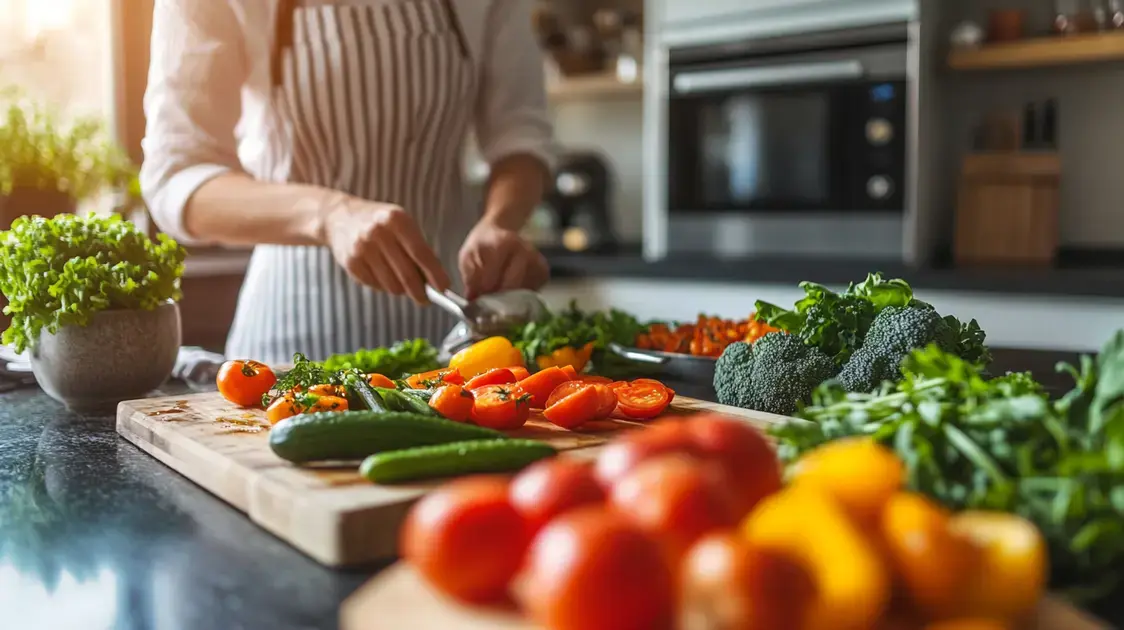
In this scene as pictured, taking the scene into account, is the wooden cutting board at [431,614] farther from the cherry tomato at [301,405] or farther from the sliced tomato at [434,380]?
the sliced tomato at [434,380]

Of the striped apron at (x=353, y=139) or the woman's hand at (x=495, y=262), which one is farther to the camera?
the striped apron at (x=353, y=139)

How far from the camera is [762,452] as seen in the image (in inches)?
27.7

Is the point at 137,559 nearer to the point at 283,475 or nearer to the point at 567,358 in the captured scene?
the point at 283,475

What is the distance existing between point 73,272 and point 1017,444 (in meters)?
1.16

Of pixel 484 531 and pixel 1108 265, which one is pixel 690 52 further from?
pixel 484 531

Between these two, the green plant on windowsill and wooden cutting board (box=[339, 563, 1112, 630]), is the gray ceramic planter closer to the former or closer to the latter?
the green plant on windowsill

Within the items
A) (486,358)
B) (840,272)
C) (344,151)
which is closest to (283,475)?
(486,358)

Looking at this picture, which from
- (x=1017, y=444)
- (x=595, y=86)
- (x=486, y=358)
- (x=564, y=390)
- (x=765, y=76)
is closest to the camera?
(x=1017, y=444)

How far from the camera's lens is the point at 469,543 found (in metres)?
0.61

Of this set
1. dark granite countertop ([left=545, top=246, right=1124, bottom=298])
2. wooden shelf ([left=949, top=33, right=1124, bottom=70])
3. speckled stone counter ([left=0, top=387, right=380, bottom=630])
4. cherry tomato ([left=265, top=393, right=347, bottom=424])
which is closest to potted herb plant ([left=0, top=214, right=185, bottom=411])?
speckled stone counter ([left=0, top=387, right=380, bottom=630])

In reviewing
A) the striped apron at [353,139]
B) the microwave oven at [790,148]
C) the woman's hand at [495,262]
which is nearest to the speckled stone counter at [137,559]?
the woman's hand at [495,262]

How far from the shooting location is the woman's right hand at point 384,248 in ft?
5.12

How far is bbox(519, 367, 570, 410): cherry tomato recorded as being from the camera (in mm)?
1242

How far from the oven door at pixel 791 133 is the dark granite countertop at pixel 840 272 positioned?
21 cm
